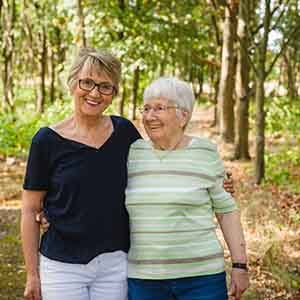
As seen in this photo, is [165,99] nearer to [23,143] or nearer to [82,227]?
[82,227]

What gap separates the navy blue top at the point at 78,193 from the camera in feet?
9.14

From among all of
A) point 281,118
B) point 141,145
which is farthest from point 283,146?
point 141,145

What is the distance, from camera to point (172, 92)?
289 centimetres

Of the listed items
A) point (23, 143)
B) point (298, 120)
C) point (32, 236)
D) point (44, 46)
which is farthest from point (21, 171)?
point (44, 46)

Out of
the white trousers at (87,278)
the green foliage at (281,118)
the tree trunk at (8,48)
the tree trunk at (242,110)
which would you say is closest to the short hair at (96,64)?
the white trousers at (87,278)

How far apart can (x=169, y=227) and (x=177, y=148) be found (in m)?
0.39

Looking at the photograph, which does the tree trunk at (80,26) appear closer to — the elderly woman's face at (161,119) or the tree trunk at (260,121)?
the tree trunk at (260,121)

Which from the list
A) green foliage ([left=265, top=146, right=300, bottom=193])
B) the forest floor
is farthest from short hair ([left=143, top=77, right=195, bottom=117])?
green foliage ([left=265, top=146, right=300, bottom=193])

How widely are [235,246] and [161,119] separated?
2.37 ft

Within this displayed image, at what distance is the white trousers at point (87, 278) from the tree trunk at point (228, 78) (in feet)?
35.1

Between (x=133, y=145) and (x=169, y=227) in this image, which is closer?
(x=169, y=227)

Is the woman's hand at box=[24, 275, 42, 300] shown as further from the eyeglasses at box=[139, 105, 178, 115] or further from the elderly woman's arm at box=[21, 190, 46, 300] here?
the eyeglasses at box=[139, 105, 178, 115]

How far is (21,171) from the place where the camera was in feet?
41.0

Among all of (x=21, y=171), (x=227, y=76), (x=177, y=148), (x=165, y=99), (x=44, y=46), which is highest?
(x=44, y=46)
